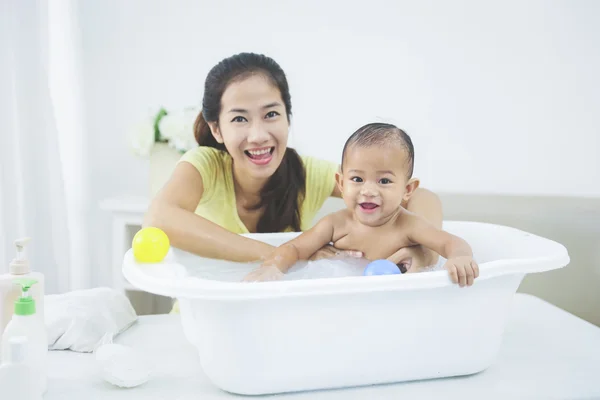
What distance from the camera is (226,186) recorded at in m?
1.63

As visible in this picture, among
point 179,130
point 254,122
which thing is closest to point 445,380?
point 254,122

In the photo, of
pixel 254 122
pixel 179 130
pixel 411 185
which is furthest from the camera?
pixel 179 130

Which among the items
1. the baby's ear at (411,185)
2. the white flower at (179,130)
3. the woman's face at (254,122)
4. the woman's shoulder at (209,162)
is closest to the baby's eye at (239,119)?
the woman's face at (254,122)

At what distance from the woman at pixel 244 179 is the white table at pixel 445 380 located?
22 cm

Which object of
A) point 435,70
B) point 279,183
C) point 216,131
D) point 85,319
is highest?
point 435,70

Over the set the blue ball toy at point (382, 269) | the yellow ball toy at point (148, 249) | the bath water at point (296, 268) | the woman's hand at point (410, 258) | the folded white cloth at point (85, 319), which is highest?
the yellow ball toy at point (148, 249)

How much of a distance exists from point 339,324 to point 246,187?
71cm

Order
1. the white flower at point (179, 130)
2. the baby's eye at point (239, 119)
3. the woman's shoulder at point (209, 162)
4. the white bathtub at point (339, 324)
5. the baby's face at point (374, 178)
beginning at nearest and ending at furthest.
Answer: the white bathtub at point (339, 324) < the baby's face at point (374, 178) < the baby's eye at point (239, 119) < the woman's shoulder at point (209, 162) < the white flower at point (179, 130)

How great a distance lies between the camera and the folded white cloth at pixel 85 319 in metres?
1.24

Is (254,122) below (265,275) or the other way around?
the other way around

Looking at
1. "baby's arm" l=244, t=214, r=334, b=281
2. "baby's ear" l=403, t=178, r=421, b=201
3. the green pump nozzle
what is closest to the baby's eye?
"baby's arm" l=244, t=214, r=334, b=281

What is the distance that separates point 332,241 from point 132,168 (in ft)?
3.62

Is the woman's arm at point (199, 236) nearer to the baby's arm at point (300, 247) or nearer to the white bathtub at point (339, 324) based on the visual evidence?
the baby's arm at point (300, 247)

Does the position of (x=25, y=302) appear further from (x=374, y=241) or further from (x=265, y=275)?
(x=374, y=241)
